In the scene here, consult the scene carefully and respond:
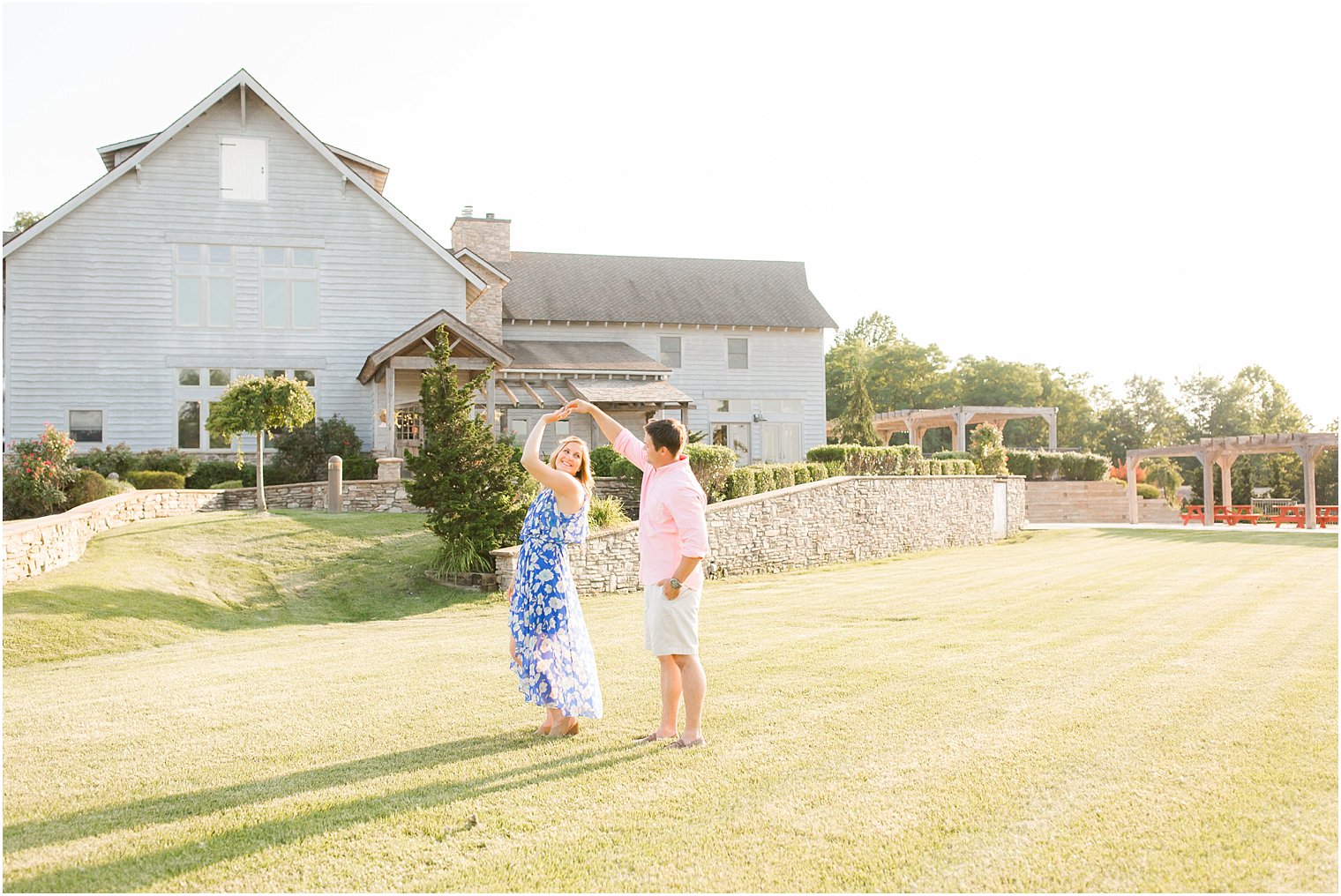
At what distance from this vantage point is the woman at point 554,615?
6141 millimetres

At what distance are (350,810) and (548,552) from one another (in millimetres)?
1898

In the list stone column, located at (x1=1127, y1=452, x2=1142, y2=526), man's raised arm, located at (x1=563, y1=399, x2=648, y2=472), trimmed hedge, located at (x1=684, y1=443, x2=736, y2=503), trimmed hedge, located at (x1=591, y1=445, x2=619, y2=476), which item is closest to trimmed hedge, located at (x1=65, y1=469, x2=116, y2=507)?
trimmed hedge, located at (x1=591, y1=445, x2=619, y2=476)

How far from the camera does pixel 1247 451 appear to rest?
32.0 meters

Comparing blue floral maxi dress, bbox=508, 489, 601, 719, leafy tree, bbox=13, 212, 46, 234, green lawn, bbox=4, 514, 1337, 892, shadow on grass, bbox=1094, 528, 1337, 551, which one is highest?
leafy tree, bbox=13, 212, 46, 234

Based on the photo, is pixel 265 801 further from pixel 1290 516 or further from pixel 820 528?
pixel 1290 516

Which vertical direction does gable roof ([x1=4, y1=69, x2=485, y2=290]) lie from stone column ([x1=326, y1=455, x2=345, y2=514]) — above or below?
above

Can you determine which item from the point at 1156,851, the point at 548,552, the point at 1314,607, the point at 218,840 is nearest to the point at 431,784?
the point at 218,840

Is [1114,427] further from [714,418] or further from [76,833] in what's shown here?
[76,833]

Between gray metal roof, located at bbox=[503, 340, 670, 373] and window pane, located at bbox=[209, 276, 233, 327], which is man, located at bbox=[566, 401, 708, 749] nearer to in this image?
gray metal roof, located at bbox=[503, 340, 670, 373]

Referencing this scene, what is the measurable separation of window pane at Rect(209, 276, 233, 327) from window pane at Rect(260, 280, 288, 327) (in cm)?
79

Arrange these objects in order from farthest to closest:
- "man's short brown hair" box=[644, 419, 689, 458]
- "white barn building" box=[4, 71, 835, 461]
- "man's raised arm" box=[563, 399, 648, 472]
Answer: "white barn building" box=[4, 71, 835, 461], "man's raised arm" box=[563, 399, 648, 472], "man's short brown hair" box=[644, 419, 689, 458]

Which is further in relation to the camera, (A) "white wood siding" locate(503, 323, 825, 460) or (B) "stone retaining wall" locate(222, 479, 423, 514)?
(A) "white wood siding" locate(503, 323, 825, 460)

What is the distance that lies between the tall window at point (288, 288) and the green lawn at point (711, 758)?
15.5 m

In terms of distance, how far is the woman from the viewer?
6141 millimetres
